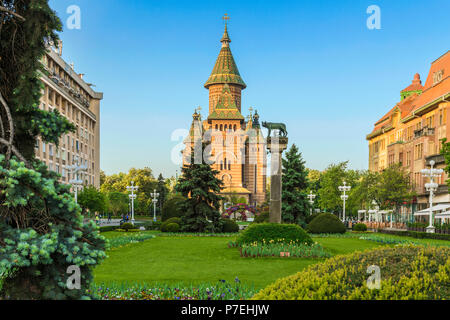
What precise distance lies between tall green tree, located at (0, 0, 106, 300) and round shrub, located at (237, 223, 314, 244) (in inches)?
630

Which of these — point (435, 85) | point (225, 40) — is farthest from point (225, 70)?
point (435, 85)

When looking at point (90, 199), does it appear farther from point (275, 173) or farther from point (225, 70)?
point (225, 70)

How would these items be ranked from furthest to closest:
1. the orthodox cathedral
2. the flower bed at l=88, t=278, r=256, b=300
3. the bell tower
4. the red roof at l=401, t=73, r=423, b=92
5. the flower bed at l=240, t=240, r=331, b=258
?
the bell tower
the orthodox cathedral
the red roof at l=401, t=73, r=423, b=92
the flower bed at l=240, t=240, r=331, b=258
the flower bed at l=88, t=278, r=256, b=300

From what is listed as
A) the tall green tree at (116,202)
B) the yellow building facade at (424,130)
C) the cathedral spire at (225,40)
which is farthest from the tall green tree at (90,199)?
the cathedral spire at (225,40)

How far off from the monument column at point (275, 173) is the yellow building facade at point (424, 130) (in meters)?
22.3

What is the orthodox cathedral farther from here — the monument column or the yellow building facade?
the monument column

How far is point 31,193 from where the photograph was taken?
4.82m

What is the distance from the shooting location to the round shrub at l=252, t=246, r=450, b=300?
17.5ft

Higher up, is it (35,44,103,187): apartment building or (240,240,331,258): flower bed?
(35,44,103,187): apartment building

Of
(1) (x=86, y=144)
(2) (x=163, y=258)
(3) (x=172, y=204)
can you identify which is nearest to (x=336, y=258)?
(2) (x=163, y=258)

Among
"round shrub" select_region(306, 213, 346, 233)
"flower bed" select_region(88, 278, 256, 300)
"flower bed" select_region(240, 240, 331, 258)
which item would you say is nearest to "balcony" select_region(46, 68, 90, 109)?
"round shrub" select_region(306, 213, 346, 233)

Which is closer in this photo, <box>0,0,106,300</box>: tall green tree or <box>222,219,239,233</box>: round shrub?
<box>0,0,106,300</box>: tall green tree

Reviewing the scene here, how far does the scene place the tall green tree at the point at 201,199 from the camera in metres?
35.7

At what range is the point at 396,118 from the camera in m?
65.2
